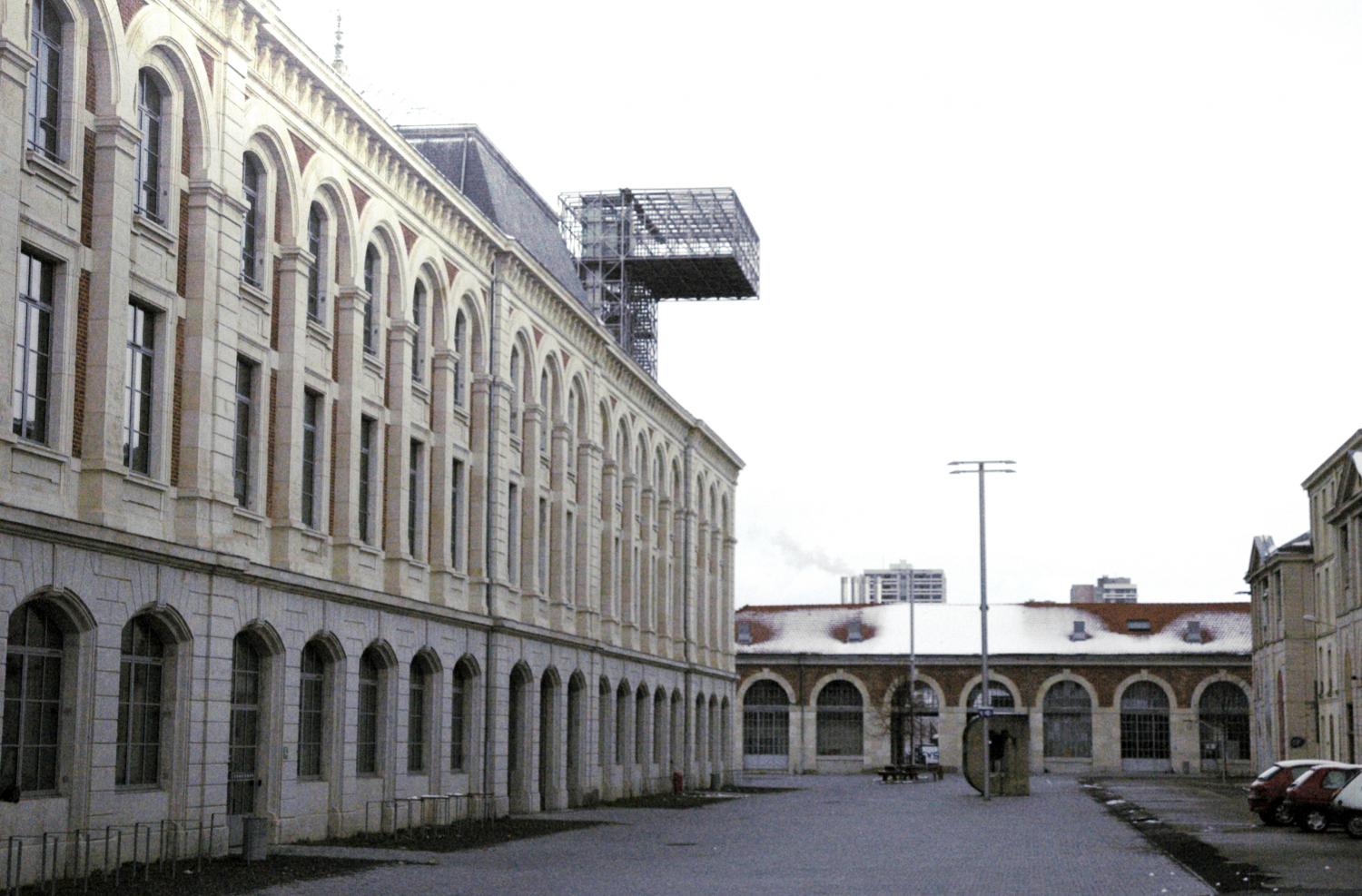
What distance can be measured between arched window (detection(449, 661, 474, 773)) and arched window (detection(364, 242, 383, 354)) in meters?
8.64

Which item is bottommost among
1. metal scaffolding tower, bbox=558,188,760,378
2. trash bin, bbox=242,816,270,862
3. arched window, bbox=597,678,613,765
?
trash bin, bbox=242,816,270,862

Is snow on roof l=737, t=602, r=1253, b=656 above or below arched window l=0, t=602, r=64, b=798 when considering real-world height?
above

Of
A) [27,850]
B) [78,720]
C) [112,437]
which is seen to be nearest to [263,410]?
[112,437]

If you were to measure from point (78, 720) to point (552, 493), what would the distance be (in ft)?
88.9

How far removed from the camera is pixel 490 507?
44.3 metres

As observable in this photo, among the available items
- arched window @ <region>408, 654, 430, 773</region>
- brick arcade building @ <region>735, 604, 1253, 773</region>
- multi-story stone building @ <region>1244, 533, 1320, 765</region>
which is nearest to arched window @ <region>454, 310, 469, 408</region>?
arched window @ <region>408, 654, 430, 773</region>

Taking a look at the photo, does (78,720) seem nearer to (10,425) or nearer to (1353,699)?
(10,425)

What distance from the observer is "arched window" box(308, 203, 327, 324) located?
33969 mm

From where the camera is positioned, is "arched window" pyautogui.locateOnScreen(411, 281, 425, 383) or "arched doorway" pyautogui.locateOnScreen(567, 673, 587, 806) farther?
"arched doorway" pyautogui.locateOnScreen(567, 673, 587, 806)

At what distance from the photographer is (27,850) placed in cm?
2281

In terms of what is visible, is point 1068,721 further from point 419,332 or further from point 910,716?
point 419,332

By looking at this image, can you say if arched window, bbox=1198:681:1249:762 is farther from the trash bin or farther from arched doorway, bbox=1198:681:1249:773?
Answer: the trash bin

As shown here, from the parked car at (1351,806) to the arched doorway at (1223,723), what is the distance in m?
58.7

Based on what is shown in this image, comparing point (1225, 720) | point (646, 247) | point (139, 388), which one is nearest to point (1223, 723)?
point (1225, 720)
